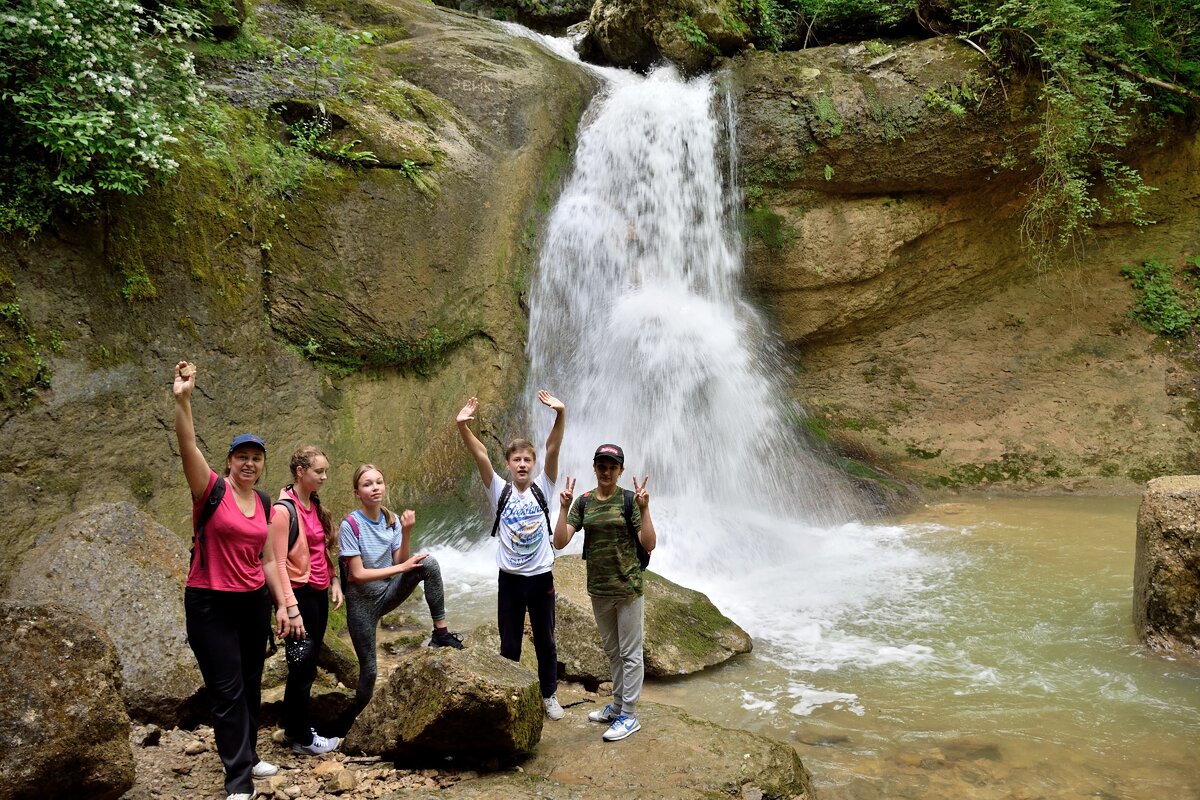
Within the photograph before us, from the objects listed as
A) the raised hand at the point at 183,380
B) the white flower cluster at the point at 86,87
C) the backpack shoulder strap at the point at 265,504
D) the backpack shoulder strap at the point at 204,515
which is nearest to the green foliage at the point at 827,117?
the white flower cluster at the point at 86,87

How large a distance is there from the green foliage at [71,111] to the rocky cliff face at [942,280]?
25.3 ft

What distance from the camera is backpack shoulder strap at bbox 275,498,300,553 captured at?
4.07 meters

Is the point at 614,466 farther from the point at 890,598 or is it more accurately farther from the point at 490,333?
the point at 490,333

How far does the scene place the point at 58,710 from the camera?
10.2 ft

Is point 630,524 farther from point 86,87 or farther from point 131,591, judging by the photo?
point 86,87

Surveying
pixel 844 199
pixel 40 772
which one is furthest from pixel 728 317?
pixel 40 772

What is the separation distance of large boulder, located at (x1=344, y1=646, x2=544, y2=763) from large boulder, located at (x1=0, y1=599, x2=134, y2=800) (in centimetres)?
108

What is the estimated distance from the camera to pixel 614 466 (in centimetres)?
421

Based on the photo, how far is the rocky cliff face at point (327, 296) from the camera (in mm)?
6160

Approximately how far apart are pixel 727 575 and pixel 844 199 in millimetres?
5940

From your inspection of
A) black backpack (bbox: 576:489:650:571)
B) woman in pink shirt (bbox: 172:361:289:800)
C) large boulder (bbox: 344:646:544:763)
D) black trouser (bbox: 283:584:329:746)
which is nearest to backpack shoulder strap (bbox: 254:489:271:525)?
woman in pink shirt (bbox: 172:361:289:800)

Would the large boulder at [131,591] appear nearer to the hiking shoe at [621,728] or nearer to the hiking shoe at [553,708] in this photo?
the hiking shoe at [553,708]

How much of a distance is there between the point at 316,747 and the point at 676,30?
35.7 feet

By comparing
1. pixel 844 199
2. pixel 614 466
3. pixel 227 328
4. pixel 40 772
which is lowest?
pixel 40 772
